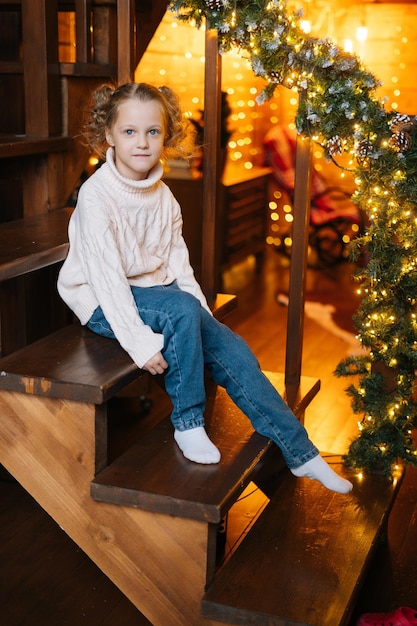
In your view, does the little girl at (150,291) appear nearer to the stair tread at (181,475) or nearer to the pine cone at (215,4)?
the stair tread at (181,475)

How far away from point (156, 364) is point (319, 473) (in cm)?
49

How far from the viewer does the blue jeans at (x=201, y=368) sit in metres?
2.02

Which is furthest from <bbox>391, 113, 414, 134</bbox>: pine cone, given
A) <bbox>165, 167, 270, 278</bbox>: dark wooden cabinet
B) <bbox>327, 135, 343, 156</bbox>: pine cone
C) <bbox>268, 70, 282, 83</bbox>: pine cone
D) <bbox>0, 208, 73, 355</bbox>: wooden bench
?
<bbox>165, 167, 270, 278</bbox>: dark wooden cabinet

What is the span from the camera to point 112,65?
2.91 m

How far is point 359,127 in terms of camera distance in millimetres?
2043

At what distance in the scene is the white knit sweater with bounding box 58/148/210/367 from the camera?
2.03m

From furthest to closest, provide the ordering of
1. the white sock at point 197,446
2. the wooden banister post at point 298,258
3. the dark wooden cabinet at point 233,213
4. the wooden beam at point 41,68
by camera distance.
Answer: the dark wooden cabinet at point 233,213, the wooden beam at point 41,68, the wooden banister post at point 298,258, the white sock at point 197,446

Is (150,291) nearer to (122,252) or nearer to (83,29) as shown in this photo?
(122,252)

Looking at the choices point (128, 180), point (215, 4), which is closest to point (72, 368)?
point (128, 180)

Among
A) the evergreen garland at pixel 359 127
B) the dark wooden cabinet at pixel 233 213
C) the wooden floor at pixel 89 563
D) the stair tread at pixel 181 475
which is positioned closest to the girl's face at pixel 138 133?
the evergreen garland at pixel 359 127

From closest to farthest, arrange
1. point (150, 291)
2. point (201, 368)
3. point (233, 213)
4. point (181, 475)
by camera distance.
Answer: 1. point (181, 475)
2. point (201, 368)
3. point (150, 291)
4. point (233, 213)

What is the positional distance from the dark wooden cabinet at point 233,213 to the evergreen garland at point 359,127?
251cm

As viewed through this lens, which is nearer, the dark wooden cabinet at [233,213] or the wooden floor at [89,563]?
the wooden floor at [89,563]

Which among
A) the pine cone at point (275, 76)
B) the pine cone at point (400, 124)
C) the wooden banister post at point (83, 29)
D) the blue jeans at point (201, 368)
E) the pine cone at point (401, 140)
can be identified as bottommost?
the blue jeans at point (201, 368)
